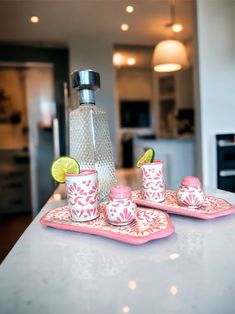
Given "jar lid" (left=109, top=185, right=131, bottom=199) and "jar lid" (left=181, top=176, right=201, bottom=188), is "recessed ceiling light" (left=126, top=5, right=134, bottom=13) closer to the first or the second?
"jar lid" (left=181, top=176, right=201, bottom=188)

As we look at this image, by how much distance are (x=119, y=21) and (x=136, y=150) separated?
147 centimetres

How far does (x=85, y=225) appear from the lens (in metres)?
0.66

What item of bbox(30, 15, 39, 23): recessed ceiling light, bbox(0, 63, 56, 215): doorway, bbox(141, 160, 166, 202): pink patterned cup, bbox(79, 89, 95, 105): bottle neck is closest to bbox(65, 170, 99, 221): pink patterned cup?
bbox(141, 160, 166, 202): pink patterned cup

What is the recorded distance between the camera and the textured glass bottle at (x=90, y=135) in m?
0.88

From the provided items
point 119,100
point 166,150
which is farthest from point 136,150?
point 119,100

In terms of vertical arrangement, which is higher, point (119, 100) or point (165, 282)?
point (119, 100)

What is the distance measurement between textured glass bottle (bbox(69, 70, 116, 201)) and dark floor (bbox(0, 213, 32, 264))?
2143 mm

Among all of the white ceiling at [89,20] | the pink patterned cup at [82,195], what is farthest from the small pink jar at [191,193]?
the white ceiling at [89,20]

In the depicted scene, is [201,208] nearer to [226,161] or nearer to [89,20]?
[226,161]

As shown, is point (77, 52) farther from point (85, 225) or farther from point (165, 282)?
point (165, 282)

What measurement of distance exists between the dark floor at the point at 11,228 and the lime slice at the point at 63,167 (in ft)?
7.11

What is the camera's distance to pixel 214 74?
233cm

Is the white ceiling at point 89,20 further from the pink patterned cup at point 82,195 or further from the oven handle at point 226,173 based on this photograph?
the pink patterned cup at point 82,195

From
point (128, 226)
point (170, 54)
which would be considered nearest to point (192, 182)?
point (128, 226)
